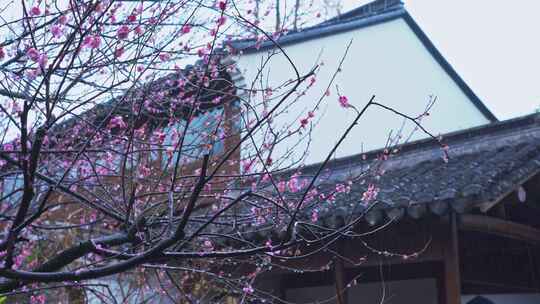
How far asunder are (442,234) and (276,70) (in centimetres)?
503

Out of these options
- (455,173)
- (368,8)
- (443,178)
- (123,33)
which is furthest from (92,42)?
(368,8)

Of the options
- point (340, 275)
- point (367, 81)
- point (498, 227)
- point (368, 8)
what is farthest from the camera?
point (368, 8)

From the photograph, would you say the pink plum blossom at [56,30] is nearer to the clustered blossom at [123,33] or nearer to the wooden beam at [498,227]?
the clustered blossom at [123,33]

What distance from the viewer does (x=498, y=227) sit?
228 inches

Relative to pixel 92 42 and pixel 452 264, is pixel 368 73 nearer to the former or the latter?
pixel 452 264

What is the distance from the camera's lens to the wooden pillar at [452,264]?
5.34 metres

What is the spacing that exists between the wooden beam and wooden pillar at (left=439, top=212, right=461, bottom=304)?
0.09m

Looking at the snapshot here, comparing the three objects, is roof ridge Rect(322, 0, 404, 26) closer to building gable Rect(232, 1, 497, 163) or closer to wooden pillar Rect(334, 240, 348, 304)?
building gable Rect(232, 1, 497, 163)

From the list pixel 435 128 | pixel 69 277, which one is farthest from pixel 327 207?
pixel 435 128

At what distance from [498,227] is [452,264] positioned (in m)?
0.64

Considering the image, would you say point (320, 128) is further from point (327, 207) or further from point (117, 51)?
point (117, 51)

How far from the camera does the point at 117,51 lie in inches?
171

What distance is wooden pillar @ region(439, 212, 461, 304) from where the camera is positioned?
17.5 feet

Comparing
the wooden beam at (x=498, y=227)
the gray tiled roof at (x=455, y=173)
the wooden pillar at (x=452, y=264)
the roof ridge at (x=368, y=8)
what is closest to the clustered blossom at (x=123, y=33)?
the gray tiled roof at (x=455, y=173)
